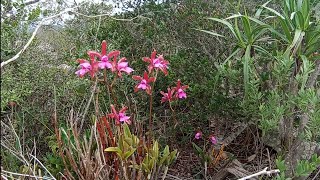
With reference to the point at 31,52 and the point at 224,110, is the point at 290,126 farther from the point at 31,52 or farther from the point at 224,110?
the point at 31,52

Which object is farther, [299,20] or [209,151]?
[209,151]

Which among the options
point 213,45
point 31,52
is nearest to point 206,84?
point 213,45

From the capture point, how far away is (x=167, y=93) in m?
2.79

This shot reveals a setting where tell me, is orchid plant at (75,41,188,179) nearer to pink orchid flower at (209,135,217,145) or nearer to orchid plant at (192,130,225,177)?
orchid plant at (192,130,225,177)

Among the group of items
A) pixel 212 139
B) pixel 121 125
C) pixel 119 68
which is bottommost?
pixel 212 139

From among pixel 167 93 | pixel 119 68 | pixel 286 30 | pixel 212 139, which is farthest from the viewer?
pixel 212 139

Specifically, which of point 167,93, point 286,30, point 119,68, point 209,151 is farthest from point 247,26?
point 209,151

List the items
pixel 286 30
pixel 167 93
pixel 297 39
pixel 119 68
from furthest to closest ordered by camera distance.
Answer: pixel 167 93, pixel 286 30, pixel 297 39, pixel 119 68

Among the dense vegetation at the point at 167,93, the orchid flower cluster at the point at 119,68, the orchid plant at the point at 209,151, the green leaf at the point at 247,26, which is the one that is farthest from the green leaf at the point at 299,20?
the orchid plant at the point at 209,151

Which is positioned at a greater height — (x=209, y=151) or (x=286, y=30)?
(x=286, y=30)

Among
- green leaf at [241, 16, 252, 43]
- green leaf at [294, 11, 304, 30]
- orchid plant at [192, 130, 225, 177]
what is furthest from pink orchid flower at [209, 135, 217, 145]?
green leaf at [294, 11, 304, 30]

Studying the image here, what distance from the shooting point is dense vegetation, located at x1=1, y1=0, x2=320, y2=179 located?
90.5 inches

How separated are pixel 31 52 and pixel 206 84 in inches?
52.7

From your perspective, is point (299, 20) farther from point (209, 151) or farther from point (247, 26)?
point (209, 151)
